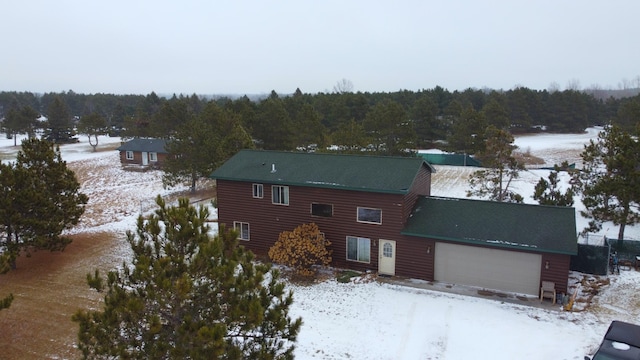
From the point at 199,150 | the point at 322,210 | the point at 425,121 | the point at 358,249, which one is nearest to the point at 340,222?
the point at 322,210

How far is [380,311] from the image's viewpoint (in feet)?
55.4

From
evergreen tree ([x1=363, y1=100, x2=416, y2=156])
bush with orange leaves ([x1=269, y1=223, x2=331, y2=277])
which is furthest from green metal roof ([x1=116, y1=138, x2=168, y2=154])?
bush with orange leaves ([x1=269, y1=223, x2=331, y2=277])

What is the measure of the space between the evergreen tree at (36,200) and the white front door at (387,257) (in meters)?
15.1

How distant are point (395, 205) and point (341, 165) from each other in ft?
12.6

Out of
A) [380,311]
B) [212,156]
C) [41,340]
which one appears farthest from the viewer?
[212,156]

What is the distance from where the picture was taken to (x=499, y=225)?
62.4ft

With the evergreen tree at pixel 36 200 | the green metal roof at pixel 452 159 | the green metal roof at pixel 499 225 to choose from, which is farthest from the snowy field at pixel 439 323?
the green metal roof at pixel 452 159

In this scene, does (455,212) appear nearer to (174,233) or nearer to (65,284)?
(174,233)

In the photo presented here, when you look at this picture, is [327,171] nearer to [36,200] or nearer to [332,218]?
[332,218]

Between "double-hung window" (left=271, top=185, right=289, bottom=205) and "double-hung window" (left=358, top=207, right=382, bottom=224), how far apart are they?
12.0 ft

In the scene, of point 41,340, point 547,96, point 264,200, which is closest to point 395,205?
point 264,200

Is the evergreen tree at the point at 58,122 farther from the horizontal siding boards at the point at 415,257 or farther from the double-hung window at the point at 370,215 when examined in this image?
the horizontal siding boards at the point at 415,257

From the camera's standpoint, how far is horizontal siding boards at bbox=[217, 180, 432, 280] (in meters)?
19.9

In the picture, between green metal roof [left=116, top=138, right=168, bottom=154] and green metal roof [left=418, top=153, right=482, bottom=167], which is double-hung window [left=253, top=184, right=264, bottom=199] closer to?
green metal roof [left=418, top=153, right=482, bottom=167]
